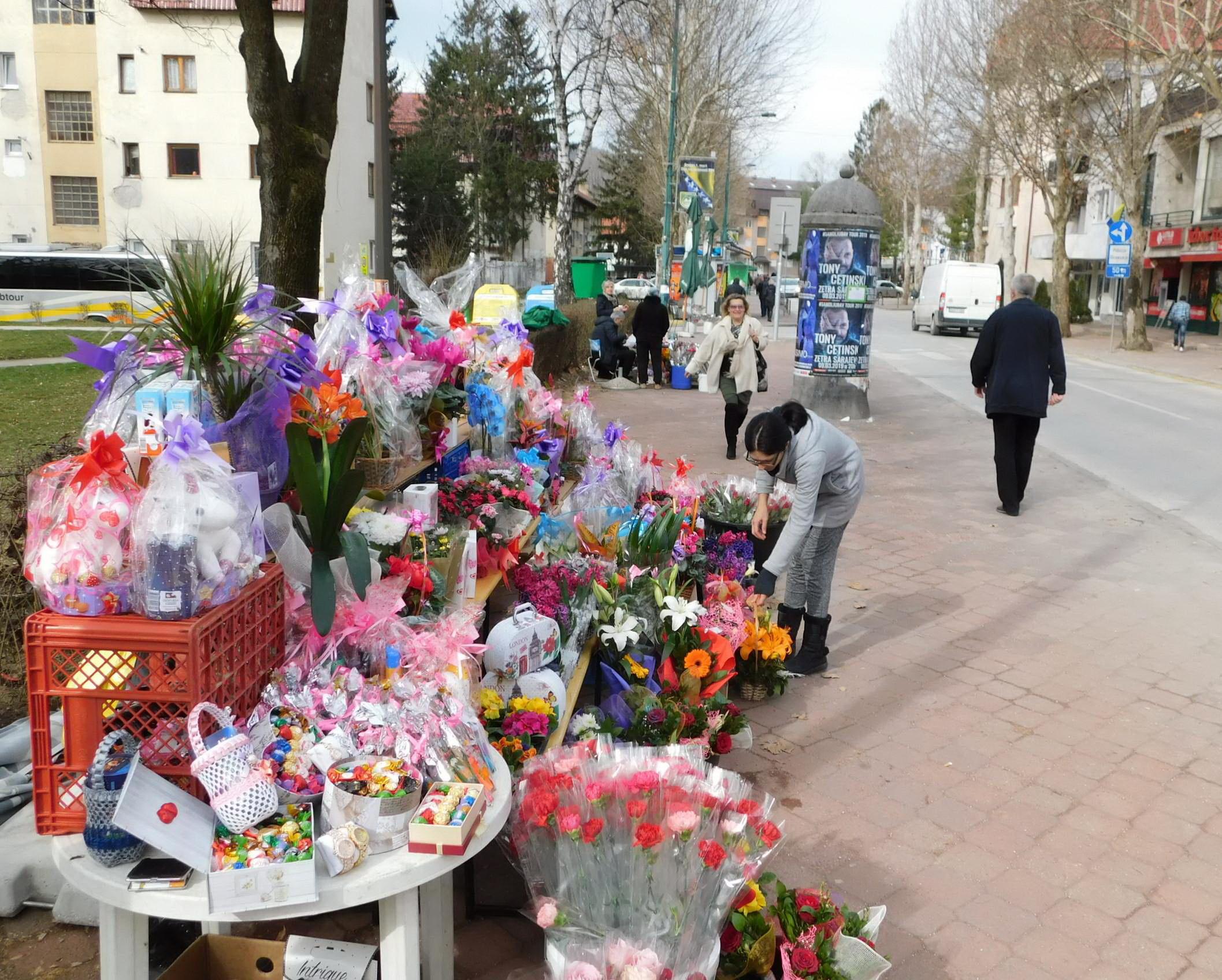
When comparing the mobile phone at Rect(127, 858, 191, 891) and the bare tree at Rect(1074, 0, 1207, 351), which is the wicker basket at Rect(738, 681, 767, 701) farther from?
the bare tree at Rect(1074, 0, 1207, 351)

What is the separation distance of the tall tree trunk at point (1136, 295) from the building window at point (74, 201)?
112 ft

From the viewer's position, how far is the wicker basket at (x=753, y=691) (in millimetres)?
5191

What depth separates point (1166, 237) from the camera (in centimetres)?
3766

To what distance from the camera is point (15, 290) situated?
88.9ft

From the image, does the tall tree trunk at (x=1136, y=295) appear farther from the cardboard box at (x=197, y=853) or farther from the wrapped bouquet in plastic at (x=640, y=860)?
the cardboard box at (x=197, y=853)

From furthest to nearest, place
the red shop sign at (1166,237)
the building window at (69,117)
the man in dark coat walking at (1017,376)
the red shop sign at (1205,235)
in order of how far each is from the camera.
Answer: the red shop sign at (1166,237), the building window at (69,117), the red shop sign at (1205,235), the man in dark coat walking at (1017,376)

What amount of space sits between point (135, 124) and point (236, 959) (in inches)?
1501

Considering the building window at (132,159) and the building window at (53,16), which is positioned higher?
the building window at (53,16)

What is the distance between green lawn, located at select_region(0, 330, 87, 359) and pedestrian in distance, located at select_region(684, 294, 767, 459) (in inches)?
403

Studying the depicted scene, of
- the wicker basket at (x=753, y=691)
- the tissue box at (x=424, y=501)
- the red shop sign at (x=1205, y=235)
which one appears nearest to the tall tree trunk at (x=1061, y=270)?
the red shop sign at (x=1205, y=235)

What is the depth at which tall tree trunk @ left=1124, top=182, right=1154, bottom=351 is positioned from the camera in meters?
28.4

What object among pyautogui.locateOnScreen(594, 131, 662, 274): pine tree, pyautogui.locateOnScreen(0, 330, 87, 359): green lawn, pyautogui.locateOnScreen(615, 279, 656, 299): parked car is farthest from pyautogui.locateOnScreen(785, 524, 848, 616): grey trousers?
pyautogui.locateOnScreen(594, 131, 662, 274): pine tree

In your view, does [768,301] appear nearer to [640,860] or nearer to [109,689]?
[640,860]

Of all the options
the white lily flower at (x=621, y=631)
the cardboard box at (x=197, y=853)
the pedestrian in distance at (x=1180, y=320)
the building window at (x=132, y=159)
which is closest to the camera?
the cardboard box at (x=197, y=853)
